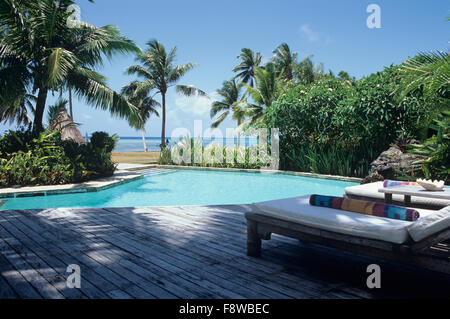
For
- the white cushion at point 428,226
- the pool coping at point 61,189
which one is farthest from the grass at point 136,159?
the white cushion at point 428,226

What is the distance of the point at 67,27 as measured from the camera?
29.5 ft

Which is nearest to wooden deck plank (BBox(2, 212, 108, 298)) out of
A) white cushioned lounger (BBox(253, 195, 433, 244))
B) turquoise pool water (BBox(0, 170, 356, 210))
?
white cushioned lounger (BBox(253, 195, 433, 244))

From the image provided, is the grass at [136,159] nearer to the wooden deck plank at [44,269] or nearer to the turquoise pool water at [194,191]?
the turquoise pool water at [194,191]

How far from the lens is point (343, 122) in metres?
10.1

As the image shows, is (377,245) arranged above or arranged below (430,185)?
below

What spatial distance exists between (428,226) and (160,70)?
1968cm

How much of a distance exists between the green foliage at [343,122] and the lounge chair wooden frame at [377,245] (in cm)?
713

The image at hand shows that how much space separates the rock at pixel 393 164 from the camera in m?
8.16

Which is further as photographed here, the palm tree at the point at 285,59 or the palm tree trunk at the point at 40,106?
the palm tree at the point at 285,59

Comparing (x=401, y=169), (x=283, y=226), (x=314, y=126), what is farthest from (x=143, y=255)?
(x=314, y=126)

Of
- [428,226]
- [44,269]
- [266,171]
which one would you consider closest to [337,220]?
[428,226]

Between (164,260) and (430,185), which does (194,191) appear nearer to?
(164,260)
